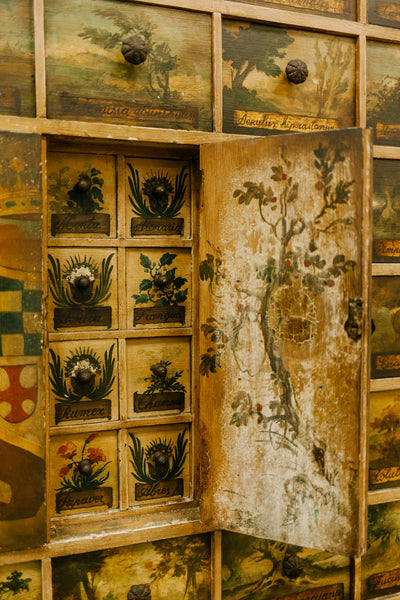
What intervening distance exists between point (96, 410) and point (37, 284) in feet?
1.37

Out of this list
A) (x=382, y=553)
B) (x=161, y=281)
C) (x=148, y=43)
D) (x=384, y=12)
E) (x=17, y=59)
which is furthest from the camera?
(x=382, y=553)

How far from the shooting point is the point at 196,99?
1.45m

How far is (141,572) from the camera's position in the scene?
1.48 m

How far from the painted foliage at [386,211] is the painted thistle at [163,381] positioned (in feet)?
2.44

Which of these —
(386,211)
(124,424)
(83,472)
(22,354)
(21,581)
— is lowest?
(21,581)

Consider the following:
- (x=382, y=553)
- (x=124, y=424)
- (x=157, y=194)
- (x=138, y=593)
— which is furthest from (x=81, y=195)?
(x=382, y=553)

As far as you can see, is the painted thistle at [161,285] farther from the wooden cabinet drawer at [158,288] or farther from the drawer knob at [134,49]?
the drawer knob at [134,49]

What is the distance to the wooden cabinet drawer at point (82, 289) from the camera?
1429 millimetres

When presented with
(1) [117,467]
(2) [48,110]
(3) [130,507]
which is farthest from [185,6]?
(3) [130,507]

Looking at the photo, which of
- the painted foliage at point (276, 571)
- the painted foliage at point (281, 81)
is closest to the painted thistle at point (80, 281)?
the painted foliage at point (281, 81)

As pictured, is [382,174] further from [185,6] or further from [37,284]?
[37,284]

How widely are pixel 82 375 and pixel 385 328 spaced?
984 millimetres

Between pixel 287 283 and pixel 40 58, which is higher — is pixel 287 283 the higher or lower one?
the lower one

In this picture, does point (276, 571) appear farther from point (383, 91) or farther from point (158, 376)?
point (383, 91)
